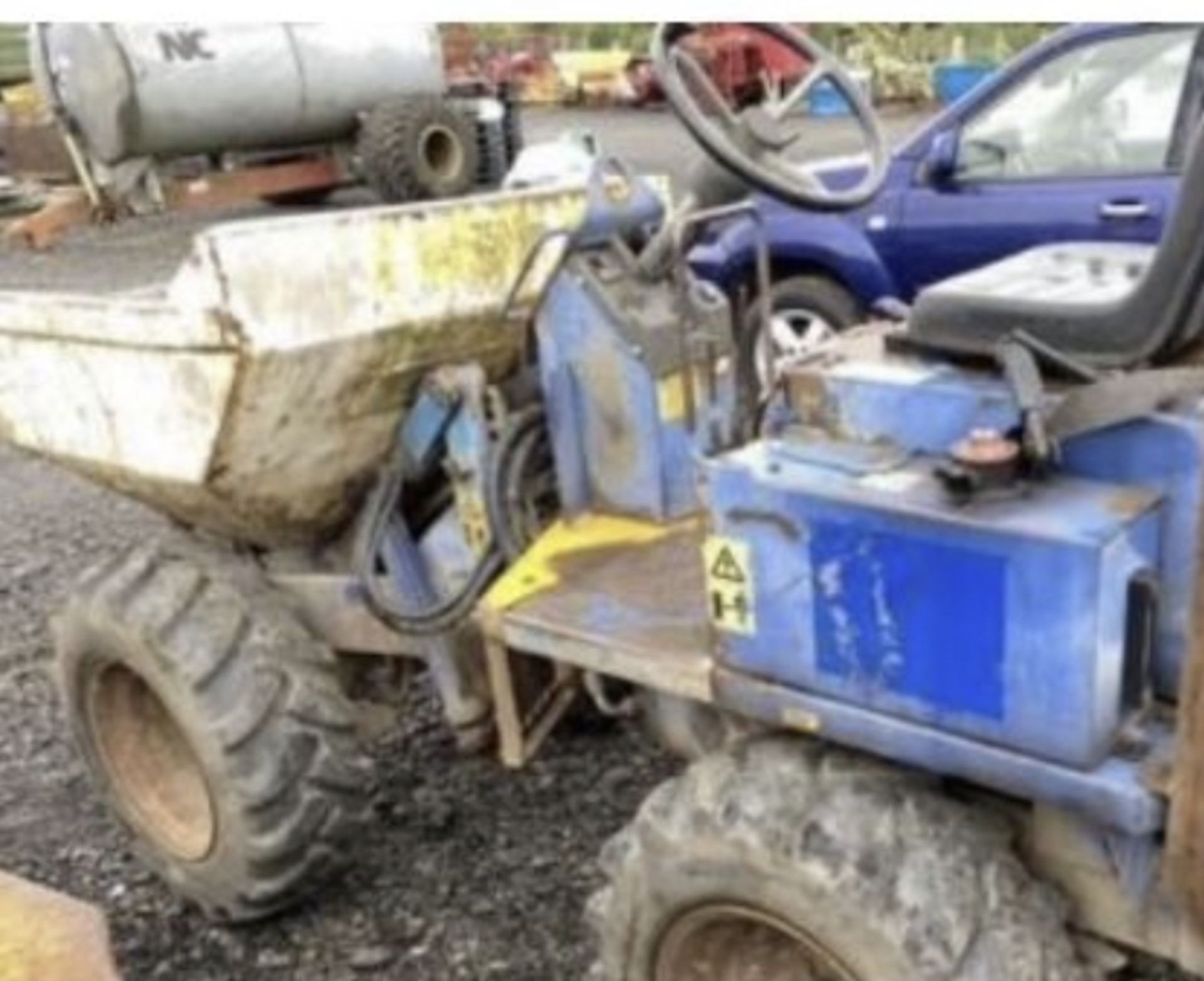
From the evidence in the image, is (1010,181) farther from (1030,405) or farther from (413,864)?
(1030,405)

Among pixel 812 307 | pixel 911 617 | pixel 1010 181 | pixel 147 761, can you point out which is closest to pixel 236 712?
pixel 147 761

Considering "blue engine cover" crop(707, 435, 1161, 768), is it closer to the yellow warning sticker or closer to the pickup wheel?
the yellow warning sticker

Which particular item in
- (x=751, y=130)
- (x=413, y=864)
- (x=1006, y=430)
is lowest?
(x=413, y=864)

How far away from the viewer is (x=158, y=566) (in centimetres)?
365

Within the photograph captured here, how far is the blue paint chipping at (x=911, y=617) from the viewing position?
226 centimetres

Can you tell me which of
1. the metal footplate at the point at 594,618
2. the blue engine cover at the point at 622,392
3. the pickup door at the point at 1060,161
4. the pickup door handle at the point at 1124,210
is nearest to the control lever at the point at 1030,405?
the metal footplate at the point at 594,618

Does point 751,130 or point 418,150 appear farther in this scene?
point 418,150

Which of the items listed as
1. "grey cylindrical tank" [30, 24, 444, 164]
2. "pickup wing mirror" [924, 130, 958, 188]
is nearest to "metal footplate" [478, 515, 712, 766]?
"pickup wing mirror" [924, 130, 958, 188]

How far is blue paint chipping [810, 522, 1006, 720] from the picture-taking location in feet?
7.40

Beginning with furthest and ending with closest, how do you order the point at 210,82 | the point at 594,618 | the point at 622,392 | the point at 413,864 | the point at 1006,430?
the point at 210,82
the point at 413,864
the point at 622,392
the point at 594,618
the point at 1006,430

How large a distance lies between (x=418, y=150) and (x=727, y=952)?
11.8m

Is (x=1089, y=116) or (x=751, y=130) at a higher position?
(x=751, y=130)

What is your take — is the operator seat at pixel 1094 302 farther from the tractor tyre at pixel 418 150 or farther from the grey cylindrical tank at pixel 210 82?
the tractor tyre at pixel 418 150

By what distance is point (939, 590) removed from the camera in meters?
2.29
